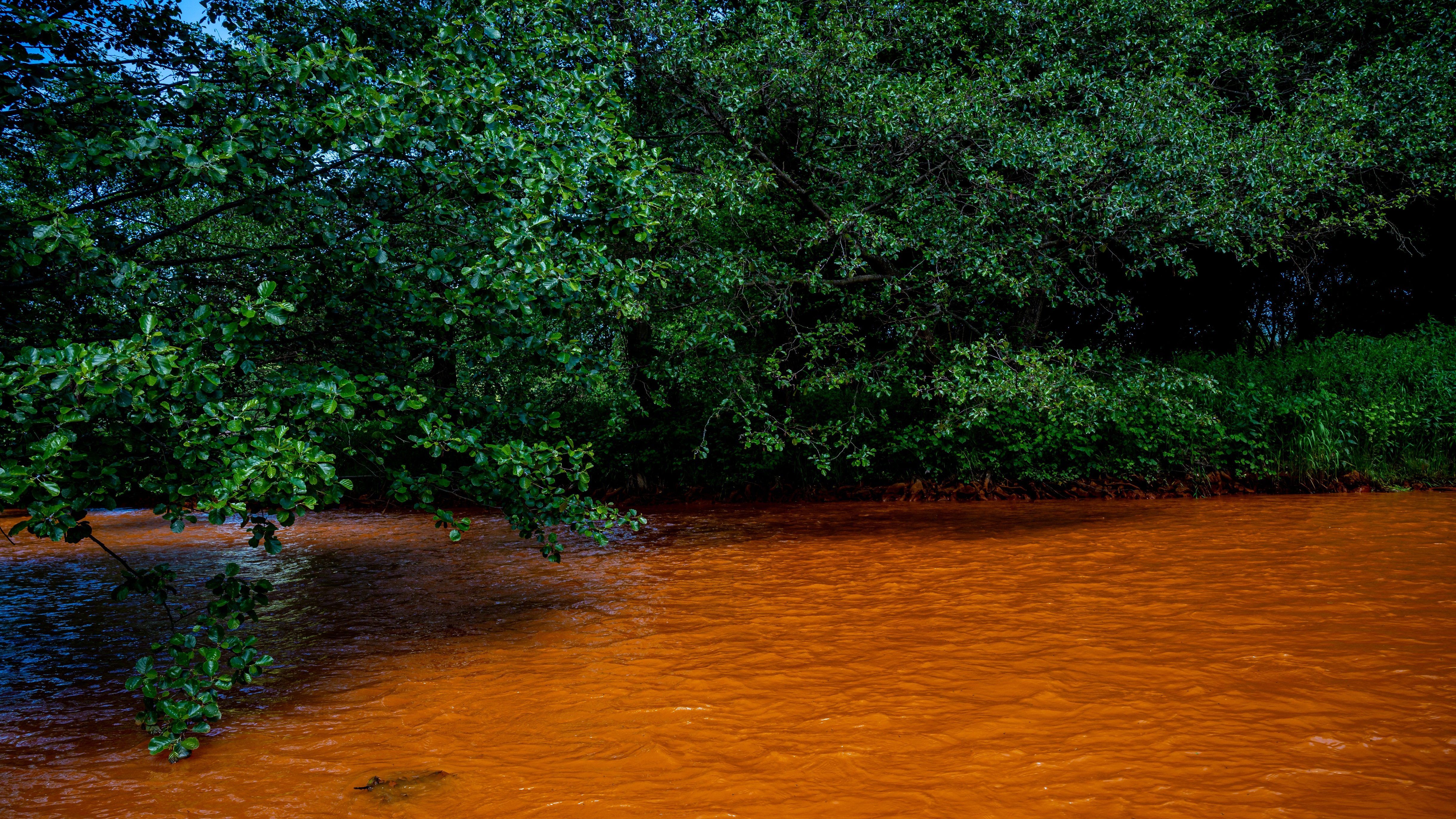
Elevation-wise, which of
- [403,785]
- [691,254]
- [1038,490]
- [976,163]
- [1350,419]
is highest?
[976,163]

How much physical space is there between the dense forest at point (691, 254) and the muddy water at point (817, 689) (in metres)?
0.76

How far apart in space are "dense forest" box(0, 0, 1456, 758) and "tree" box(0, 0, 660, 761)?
0.04m

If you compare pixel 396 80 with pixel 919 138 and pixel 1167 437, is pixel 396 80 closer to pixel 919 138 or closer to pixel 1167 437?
pixel 919 138

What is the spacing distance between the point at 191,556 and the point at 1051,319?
46.9 feet

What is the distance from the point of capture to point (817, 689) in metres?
5.02

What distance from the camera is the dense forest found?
4633mm

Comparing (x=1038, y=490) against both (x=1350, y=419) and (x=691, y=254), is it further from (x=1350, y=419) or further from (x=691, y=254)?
(x=691, y=254)

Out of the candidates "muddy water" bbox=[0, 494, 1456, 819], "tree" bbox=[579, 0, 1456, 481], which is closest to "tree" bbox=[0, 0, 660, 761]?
"muddy water" bbox=[0, 494, 1456, 819]

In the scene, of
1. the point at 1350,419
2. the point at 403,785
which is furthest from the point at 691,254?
the point at 1350,419

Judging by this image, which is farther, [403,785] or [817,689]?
[817,689]

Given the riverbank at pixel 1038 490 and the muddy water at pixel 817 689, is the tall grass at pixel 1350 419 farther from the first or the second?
the muddy water at pixel 817 689

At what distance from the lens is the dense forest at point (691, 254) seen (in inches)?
182

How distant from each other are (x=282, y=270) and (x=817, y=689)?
4.42 m

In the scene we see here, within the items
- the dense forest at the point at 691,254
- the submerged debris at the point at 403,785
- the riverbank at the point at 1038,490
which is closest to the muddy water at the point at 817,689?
the submerged debris at the point at 403,785
